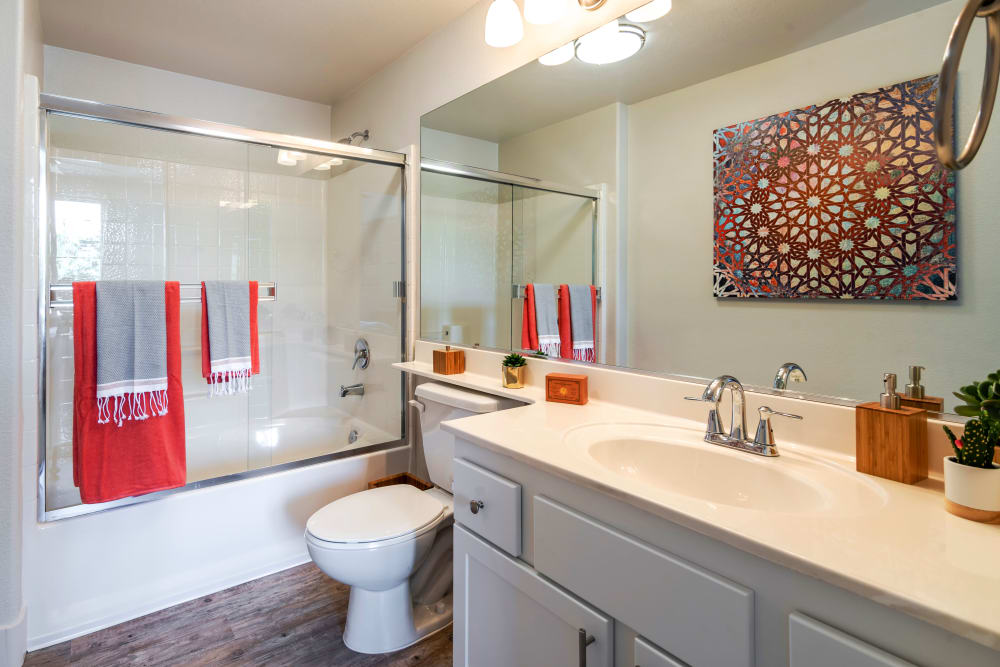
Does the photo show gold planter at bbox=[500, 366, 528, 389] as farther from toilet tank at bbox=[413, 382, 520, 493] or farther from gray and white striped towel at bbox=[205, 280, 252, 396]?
gray and white striped towel at bbox=[205, 280, 252, 396]

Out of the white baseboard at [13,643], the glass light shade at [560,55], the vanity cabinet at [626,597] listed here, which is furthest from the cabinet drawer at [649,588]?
the white baseboard at [13,643]

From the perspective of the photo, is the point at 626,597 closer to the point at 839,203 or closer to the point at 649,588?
the point at 649,588

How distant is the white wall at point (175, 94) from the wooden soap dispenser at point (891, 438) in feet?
11.2

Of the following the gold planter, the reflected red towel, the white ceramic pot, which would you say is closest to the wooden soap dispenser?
the white ceramic pot

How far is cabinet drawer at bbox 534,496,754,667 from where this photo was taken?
0.77 m

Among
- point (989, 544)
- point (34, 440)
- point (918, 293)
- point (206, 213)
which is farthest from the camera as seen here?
point (206, 213)

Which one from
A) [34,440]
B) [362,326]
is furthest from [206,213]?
[34,440]

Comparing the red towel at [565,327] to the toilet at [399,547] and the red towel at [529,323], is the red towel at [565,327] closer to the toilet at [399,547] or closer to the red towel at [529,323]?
the red towel at [529,323]

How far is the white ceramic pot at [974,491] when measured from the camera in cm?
76

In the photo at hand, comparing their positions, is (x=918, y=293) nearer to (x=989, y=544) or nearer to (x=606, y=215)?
(x=989, y=544)

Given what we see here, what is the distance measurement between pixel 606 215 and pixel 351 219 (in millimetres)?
1511

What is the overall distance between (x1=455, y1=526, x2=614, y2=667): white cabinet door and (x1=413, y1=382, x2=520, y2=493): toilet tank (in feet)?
1.76

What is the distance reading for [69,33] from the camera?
2.42 meters

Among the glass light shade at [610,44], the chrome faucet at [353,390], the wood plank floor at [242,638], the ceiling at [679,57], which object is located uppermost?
the glass light shade at [610,44]
